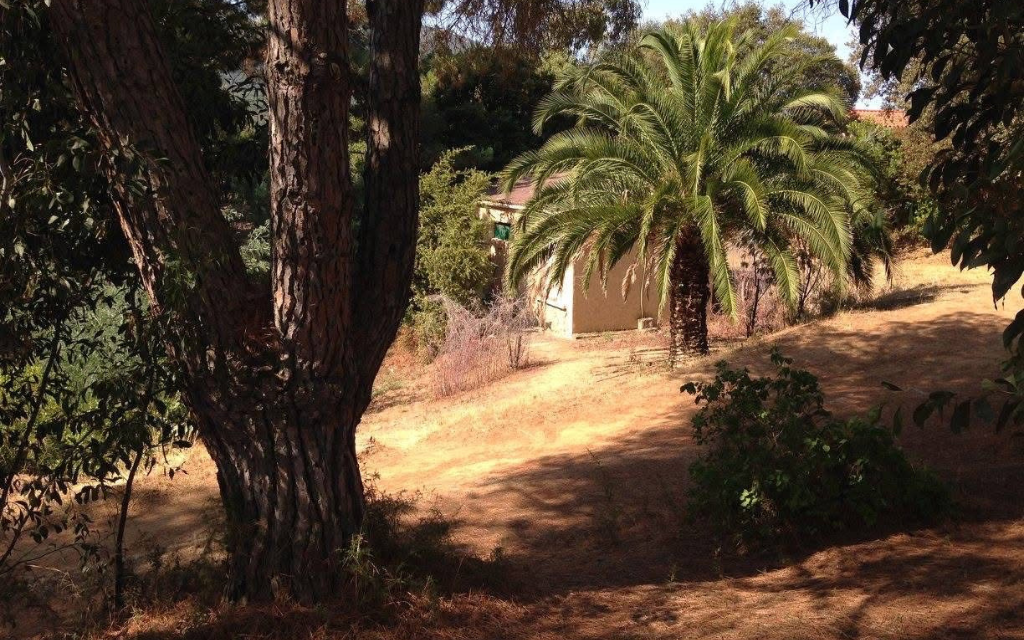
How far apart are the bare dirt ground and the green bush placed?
203 mm

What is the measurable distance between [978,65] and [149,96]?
392 centimetres

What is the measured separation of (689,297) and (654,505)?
7018 millimetres

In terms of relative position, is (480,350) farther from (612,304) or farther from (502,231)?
(502,231)

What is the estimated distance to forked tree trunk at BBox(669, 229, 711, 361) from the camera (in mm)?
14914

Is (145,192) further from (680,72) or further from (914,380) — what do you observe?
(680,72)

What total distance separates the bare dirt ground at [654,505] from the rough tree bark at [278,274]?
22.0 inches

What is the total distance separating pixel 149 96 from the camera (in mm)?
4797

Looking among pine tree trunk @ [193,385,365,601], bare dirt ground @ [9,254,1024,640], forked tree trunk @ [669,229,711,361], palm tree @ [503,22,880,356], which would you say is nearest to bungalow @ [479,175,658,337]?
bare dirt ground @ [9,254,1024,640]

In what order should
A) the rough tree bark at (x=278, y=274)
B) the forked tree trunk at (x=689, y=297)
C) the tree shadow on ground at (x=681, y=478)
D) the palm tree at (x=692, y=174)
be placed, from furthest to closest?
the forked tree trunk at (x=689, y=297), the palm tree at (x=692, y=174), the tree shadow on ground at (x=681, y=478), the rough tree bark at (x=278, y=274)

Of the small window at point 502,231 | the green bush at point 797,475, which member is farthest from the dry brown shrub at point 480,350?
the green bush at point 797,475

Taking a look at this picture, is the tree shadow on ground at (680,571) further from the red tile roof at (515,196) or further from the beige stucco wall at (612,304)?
the red tile roof at (515,196)

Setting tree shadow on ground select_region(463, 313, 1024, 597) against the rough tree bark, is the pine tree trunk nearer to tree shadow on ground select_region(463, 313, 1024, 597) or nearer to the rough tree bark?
the rough tree bark

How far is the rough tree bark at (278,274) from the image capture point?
475cm

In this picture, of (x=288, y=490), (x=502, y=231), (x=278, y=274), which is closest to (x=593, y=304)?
(x=502, y=231)
